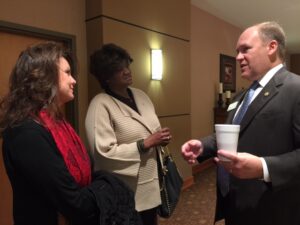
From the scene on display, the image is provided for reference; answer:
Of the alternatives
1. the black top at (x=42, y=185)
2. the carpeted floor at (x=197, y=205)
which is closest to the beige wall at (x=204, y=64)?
the carpeted floor at (x=197, y=205)

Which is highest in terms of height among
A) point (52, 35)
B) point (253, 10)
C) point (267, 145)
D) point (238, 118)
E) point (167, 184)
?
point (253, 10)

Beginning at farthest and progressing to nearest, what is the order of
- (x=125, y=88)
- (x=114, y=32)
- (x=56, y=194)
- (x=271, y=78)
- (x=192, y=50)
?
(x=192, y=50) < (x=114, y=32) < (x=125, y=88) < (x=271, y=78) < (x=56, y=194)

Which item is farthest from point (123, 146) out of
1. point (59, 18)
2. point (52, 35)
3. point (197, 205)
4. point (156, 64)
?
point (197, 205)

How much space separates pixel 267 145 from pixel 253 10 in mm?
4651

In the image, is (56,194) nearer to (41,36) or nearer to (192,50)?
(41,36)

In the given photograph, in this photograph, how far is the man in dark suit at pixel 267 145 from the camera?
1.09m

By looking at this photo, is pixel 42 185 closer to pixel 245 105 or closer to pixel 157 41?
pixel 245 105

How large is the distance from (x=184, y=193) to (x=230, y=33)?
12.7ft

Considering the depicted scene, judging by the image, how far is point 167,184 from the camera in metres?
1.92

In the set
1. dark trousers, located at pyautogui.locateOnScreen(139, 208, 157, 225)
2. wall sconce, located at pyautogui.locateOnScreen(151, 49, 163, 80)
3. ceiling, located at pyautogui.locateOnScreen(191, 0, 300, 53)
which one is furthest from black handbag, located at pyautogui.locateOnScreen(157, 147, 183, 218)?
ceiling, located at pyautogui.locateOnScreen(191, 0, 300, 53)

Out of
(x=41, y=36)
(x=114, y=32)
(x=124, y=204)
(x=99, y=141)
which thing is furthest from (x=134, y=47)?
(x=124, y=204)

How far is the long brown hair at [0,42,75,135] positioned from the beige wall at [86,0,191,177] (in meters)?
1.69

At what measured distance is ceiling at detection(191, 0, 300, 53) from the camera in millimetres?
4691

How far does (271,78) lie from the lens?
1.29 metres
